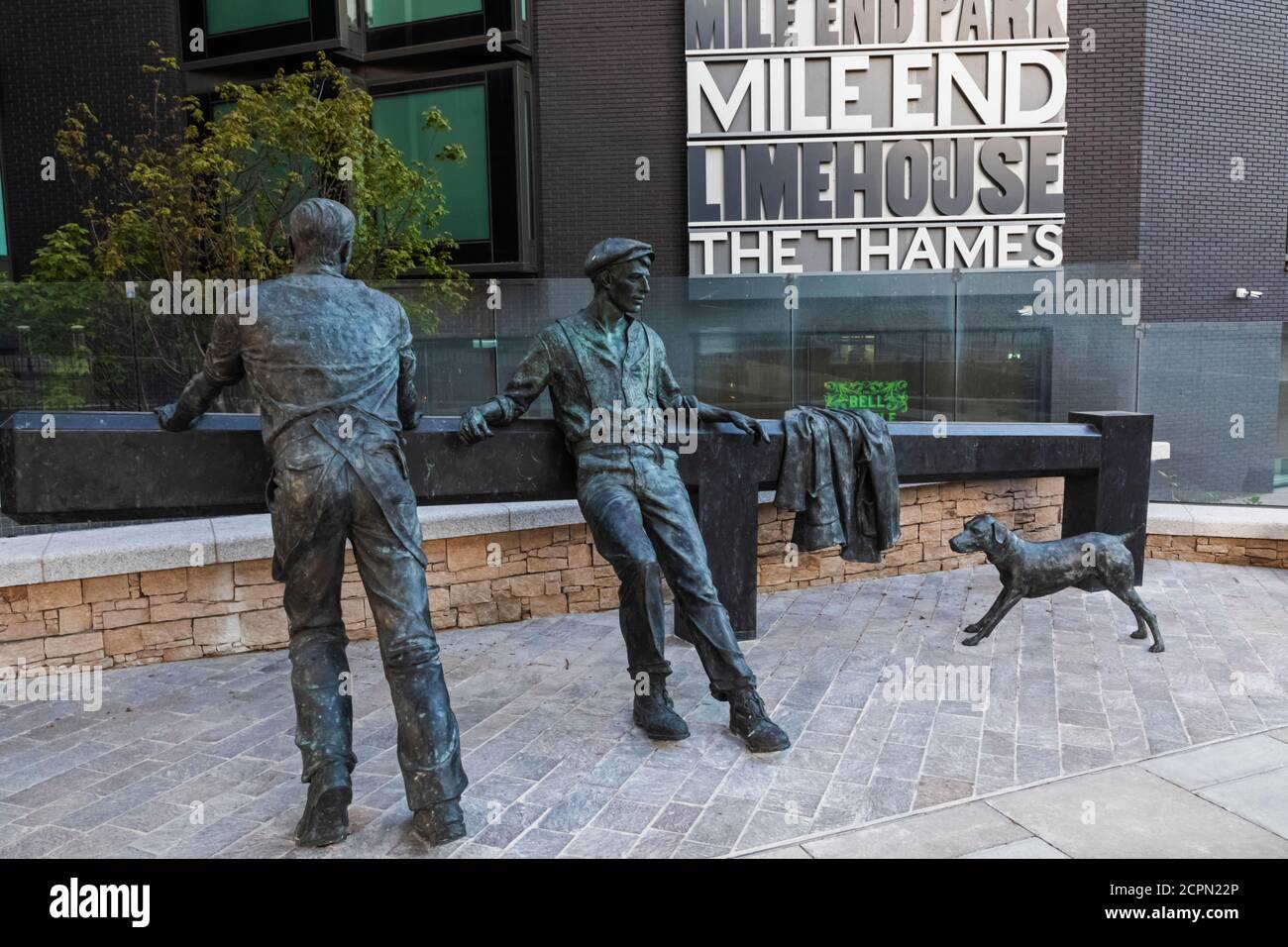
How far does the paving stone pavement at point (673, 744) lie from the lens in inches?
156

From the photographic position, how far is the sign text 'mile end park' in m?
13.9

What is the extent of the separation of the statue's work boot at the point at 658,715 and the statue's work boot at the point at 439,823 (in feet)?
4.24

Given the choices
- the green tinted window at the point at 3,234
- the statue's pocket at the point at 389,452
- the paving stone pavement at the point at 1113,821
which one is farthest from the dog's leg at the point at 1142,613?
the green tinted window at the point at 3,234

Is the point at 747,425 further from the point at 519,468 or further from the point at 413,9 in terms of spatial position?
the point at 413,9

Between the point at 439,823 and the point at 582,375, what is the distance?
2242 millimetres

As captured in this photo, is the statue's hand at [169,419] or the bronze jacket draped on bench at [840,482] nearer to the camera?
the statue's hand at [169,419]

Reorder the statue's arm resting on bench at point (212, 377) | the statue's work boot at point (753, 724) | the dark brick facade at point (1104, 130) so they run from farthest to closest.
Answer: the dark brick facade at point (1104, 130)
the statue's work boot at point (753, 724)
the statue's arm resting on bench at point (212, 377)

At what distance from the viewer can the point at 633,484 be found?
4.88m

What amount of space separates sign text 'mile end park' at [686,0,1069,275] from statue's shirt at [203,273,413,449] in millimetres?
11260

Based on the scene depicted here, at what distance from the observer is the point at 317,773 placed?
378cm

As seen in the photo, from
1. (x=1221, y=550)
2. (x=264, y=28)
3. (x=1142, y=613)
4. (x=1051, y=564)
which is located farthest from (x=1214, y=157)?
(x=264, y=28)

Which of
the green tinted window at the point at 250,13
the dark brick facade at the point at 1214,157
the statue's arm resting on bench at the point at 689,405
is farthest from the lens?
the green tinted window at the point at 250,13

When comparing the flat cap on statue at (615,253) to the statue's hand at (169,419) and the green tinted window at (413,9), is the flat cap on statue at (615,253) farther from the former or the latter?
the green tinted window at (413,9)

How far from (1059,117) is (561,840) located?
1357cm
